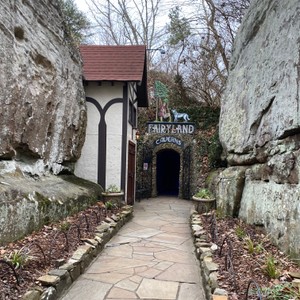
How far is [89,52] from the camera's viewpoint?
10008mm

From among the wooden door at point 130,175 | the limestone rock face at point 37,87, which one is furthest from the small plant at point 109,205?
the wooden door at point 130,175

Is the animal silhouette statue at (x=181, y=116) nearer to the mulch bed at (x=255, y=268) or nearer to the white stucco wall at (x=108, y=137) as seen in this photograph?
the white stucco wall at (x=108, y=137)

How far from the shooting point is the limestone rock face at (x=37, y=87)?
4.70 metres

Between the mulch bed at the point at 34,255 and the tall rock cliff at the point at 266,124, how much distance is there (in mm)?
3117

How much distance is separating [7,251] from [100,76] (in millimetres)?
6232

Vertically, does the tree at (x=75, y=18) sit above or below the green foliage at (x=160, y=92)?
above

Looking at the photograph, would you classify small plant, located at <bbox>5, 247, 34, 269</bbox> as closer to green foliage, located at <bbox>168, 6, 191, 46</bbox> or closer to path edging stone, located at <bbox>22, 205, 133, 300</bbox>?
path edging stone, located at <bbox>22, 205, 133, 300</bbox>

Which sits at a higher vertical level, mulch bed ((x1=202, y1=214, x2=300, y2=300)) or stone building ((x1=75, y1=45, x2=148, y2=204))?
stone building ((x1=75, y1=45, x2=148, y2=204))

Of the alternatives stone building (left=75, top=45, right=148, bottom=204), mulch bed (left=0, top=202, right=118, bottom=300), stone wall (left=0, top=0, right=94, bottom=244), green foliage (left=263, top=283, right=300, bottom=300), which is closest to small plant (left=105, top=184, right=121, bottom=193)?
stone building (left=75, top=45, right=148, bottom=204)

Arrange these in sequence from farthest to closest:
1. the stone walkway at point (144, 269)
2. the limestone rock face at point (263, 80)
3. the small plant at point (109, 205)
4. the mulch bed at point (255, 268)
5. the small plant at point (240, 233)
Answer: the small plant at point (109, 205) < the small plant at point (240, 233) < the limestone rock face at point (263, 80) < the stone walkway at point (144, 269) < the mulch bed at point (255, 268)

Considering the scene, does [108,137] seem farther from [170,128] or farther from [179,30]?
[179,30]

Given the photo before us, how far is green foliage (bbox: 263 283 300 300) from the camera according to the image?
2.67 m

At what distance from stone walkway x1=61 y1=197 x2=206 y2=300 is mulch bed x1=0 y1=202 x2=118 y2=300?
0.42 meters

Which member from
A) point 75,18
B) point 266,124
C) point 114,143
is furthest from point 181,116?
point 75,18
